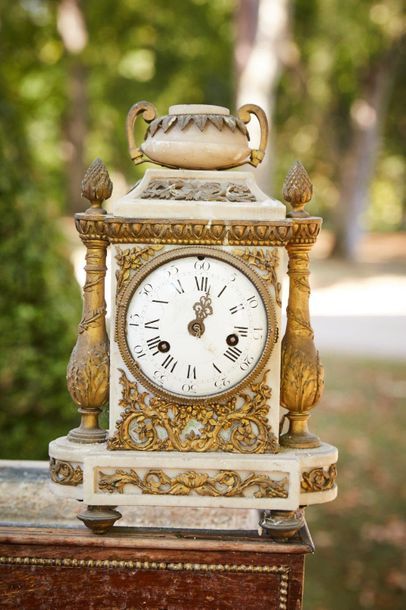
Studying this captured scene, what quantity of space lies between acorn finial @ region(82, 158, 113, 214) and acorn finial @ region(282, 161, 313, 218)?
1.52 feet

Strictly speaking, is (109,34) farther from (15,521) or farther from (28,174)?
(15,521)

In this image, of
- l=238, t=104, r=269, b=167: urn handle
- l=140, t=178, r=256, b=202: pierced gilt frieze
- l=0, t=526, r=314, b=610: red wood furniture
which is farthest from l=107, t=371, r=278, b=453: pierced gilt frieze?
l=238, t=104, r=269, b=167: urn handle

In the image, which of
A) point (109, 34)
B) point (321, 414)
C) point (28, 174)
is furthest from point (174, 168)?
point (109, 34)

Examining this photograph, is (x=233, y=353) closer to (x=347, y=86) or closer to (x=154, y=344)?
(x=154, y=344)

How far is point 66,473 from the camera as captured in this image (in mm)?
2459

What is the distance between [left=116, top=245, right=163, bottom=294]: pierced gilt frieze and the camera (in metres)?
2.39

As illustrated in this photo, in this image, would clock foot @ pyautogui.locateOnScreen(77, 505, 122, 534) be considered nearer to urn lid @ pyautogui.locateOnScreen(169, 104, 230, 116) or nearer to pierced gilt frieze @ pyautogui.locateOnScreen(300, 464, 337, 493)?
pierced gilt frieze @ pyautogui.locateOnScreen(300, 464, 337, 493)

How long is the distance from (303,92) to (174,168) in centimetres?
1862

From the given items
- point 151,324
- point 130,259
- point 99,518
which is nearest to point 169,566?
point 99,518

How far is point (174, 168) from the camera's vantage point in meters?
2.52

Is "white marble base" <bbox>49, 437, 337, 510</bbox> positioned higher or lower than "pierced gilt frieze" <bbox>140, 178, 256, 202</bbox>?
lower

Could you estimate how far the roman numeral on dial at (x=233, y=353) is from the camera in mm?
2389

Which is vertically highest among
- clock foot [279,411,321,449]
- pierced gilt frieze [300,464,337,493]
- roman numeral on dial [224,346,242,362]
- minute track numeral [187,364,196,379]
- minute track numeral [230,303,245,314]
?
minute track numeral [230,303,245,314]

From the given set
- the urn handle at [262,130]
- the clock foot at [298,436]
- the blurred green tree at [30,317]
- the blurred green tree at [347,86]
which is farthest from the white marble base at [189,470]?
the blurred green tree at [347,86]
